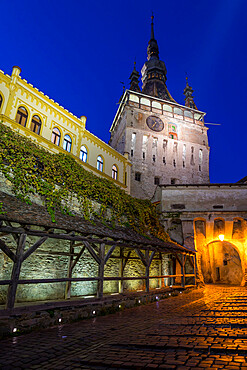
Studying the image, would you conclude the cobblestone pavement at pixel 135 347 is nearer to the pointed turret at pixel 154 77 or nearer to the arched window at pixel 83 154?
the arched window at pixel 83 154

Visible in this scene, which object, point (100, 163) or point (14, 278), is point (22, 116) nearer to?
point (100, 163)

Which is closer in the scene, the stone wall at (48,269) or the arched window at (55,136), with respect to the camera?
the stone wall at (48,269)

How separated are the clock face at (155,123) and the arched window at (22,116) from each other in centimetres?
1980

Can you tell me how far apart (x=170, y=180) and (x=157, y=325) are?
27277 mm

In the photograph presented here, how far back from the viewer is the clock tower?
30453 millimetres

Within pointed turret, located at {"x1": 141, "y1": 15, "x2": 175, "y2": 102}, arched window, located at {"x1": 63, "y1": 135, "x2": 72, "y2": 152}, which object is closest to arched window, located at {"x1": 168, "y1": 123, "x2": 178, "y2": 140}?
pointed turret, located at {"x1": 141, "y1": 15, "x2": 175, "y2": 102}

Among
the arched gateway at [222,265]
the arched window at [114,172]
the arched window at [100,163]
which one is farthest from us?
the arched window at [114,172]

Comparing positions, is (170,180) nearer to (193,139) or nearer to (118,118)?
(193,139)

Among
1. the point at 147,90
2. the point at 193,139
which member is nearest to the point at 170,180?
the point at 193,139

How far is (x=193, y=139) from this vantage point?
1369 inches

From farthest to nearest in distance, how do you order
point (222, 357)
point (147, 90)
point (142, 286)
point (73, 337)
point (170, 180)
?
1. point (147, 90)
2. point (170, 180)
3. point (142, 286)
4. point (73, 337)
5. point (222, 357)

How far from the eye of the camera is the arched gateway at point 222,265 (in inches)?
827

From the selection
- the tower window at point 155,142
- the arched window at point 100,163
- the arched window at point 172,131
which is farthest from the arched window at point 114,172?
the arched window at point 172,131

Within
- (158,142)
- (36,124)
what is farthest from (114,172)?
(158,142)
